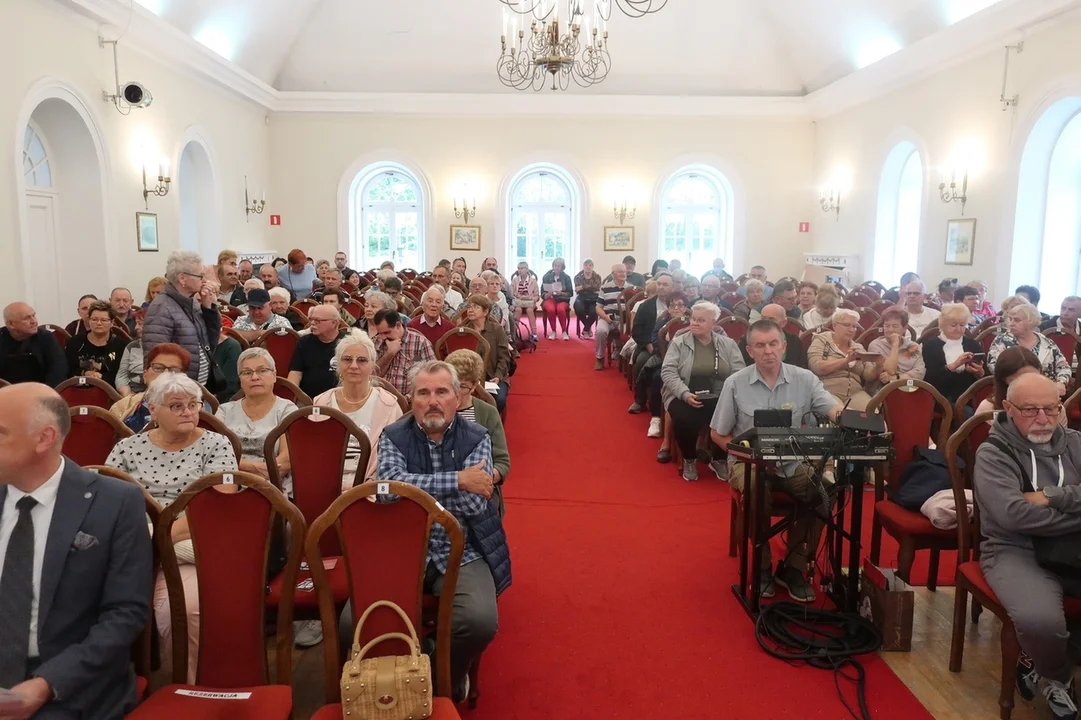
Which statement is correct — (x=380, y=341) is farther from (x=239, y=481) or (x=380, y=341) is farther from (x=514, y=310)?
(x=514, y=310)

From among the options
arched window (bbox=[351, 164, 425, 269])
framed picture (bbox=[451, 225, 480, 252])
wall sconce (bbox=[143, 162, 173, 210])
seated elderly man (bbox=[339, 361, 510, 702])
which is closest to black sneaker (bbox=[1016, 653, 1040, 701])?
seated elderly man (bbox=[339, 361, 510, 702])

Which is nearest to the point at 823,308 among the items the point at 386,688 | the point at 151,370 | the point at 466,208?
the point at 151,370

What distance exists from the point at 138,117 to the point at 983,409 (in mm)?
10264

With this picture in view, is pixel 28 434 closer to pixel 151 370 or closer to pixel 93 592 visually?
pixel 93 592

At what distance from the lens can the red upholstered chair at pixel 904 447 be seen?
3471 mm

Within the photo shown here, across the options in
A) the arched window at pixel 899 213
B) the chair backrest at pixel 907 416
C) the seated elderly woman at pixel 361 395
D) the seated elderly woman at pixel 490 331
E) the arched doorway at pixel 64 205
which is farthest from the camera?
the arched window at pixel 899 213

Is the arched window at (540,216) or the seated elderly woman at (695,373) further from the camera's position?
the arched window at (540,216)

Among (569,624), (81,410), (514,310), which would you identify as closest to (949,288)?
(514,310)

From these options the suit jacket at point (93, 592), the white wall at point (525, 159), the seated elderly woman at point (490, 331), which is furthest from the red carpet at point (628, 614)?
the white wall at point (525, 159)

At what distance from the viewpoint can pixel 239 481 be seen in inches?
89.1

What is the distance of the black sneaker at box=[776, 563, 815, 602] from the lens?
3705 mm

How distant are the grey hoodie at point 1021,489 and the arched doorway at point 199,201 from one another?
1193 centimetres

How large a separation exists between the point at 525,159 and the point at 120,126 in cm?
816

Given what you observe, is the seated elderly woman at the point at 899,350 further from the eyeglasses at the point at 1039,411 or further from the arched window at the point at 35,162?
the arched window at the point at 35,162
